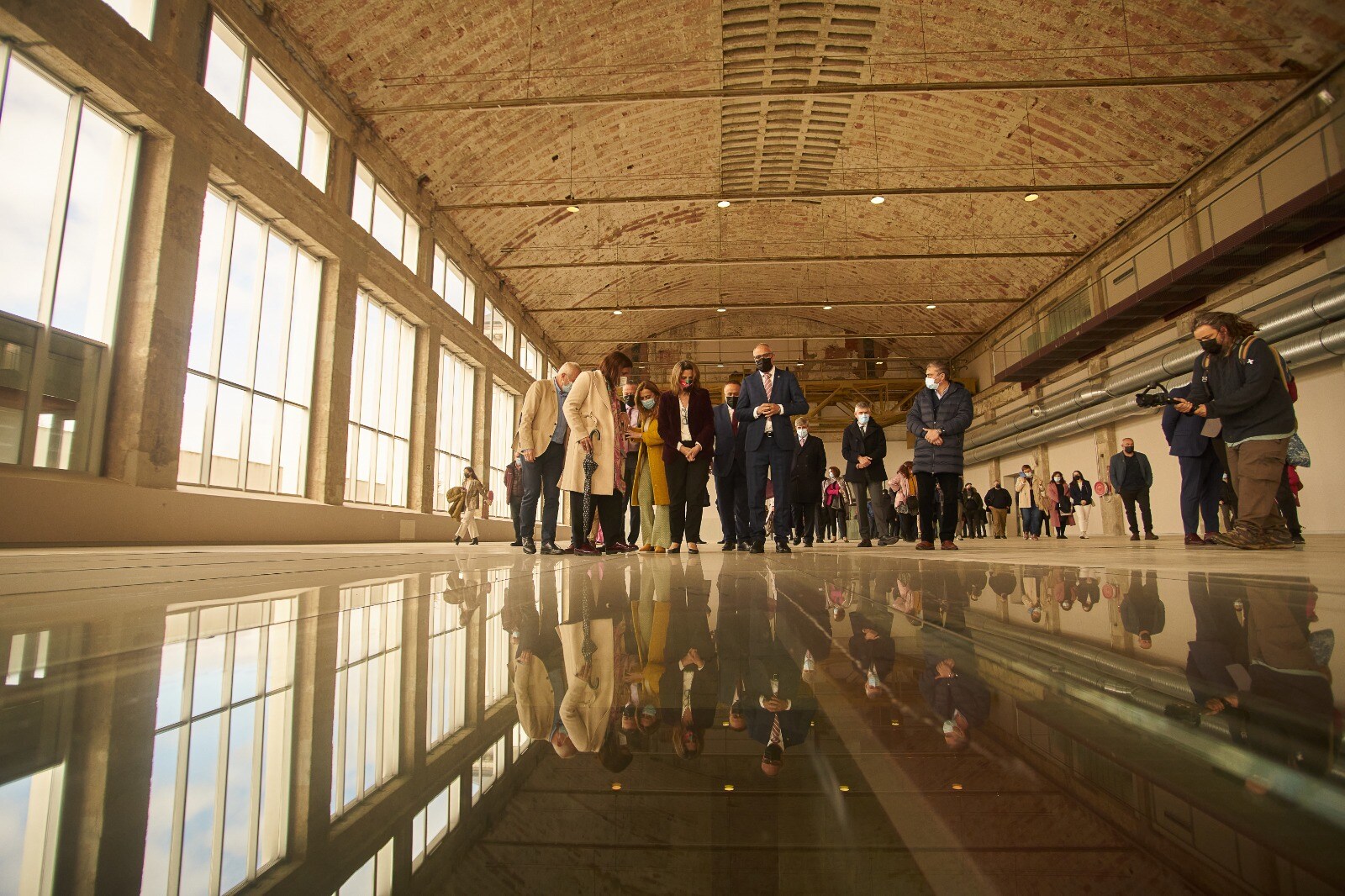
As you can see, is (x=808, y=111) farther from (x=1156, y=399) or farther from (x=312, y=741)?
(x=312, y=741)

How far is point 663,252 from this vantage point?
66.1 feet

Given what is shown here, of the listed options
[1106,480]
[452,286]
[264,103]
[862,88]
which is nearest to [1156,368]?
[1106,480]

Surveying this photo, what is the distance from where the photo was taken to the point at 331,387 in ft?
37.0

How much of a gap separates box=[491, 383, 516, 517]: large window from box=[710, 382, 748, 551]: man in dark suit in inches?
510

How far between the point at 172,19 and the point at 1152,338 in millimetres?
18005

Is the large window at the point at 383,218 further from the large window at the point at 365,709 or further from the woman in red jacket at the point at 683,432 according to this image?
the large window at the point at 365,709

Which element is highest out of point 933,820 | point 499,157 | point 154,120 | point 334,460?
point 499,157

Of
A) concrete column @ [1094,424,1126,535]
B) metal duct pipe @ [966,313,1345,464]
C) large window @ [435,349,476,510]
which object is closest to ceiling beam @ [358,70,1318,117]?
metal duct pipe @ [966,313,1345,464]

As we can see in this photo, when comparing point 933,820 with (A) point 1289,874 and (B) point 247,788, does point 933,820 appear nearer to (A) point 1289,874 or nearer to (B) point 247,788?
(A) point 1289,874

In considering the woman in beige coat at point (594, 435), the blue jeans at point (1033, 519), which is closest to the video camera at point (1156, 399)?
the woman in beige coat at point (594, 435)

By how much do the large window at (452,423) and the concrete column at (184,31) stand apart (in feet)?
24.5

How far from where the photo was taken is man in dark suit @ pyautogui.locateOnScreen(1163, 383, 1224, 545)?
6.09 m

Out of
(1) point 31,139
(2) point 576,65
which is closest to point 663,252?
(2) point 576,65

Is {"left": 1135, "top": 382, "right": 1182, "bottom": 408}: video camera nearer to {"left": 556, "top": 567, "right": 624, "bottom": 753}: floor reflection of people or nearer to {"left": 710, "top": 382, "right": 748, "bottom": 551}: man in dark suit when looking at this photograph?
{"left": 710, "top": 382, "right": 748, "bottom": 551}: man in dark suit
